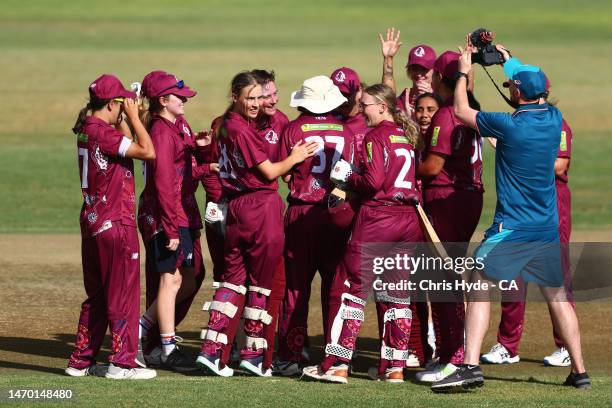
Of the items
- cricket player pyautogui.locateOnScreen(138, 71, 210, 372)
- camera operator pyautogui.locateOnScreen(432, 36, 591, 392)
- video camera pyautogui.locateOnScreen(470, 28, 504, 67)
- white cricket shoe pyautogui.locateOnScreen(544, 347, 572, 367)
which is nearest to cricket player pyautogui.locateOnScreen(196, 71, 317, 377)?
cricket player pyautogui.locateOnScreen(138, 71, 210, 372)

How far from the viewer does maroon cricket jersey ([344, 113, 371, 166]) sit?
33.0 ft

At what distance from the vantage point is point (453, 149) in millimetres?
9812

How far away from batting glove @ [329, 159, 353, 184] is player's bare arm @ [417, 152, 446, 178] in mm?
644

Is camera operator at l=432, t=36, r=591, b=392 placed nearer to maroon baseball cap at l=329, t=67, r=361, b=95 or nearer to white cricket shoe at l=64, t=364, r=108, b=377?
maroon baseball cap at l=329, t=67, r=361, b=95

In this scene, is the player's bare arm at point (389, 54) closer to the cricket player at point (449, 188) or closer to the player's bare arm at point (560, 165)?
the cricket player at point (449, 188)

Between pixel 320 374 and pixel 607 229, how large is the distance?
10.1 meters

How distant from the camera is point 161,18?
Result: 60.0m

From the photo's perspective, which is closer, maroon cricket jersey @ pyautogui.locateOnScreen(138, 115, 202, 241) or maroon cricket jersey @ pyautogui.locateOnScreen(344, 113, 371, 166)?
maroon cricket jersey @ pyautogui.locateOnScreen(138, 115, 202, 241)

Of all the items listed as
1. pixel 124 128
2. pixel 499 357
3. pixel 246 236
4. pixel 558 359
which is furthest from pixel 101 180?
pixel 558 359

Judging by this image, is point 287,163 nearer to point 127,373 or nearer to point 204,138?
point 204,138

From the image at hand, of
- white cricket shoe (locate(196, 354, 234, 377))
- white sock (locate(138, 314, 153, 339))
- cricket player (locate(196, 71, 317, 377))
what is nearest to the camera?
cricket player (locate(196, 71, 317, 377))

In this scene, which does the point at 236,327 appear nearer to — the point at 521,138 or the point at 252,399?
the point at 252,399

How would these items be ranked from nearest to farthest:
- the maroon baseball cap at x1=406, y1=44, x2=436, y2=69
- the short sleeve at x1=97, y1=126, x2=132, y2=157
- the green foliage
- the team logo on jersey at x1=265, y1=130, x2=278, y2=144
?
1. the short sleeve at x1=97, y1=126, x2=132, y2=157
2. the team logo on jersey at x1=265, y1=130, x2=278, y2=144
3. the maroon baseball cap at x1=406, y1=44, x2=436, y2=69
4. the green foliage

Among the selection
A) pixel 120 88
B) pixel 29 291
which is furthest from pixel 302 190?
pixel 29 291
